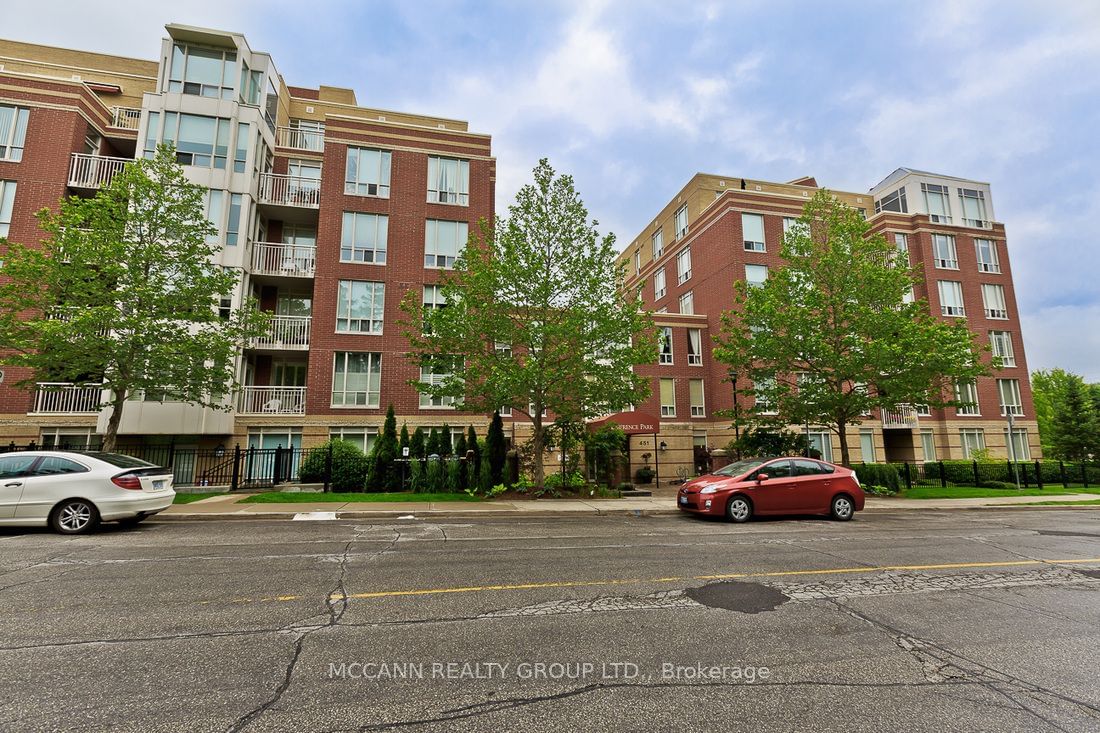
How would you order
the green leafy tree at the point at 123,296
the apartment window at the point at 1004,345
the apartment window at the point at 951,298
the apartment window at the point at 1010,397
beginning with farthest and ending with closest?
1. the apartment window at the point at 1004,345
2. the apartment window at the point at 951,298
3. the apartment window at the point at 1010,397
4. the green leafy tree at the point at 123,296

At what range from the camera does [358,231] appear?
24562 millimetres

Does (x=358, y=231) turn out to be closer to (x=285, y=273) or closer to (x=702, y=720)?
(x=285, y=273)

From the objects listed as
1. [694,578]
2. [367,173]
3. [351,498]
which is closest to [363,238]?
[367,173]

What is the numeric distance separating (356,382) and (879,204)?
3900 cm

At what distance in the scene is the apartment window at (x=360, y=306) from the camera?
2353 cm

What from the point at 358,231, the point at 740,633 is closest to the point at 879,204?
the point at 358,231

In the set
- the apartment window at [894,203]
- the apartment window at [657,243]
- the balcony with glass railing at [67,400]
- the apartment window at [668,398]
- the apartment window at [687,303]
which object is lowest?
the balcony with glass railing at [67,400]

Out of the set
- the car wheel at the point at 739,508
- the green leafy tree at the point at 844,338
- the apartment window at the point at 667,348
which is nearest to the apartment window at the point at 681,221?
the apartment window at the point at 667,348

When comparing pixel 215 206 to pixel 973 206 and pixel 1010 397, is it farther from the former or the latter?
pixel 1010 397

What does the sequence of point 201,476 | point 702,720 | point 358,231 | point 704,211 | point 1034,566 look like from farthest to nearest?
point 704,211
point 358,231
point 201,476
point 1034,566
point 702,720

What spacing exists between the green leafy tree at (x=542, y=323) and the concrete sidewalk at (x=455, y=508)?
9.71 feet

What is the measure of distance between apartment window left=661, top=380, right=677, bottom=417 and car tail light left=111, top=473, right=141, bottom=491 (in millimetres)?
25336

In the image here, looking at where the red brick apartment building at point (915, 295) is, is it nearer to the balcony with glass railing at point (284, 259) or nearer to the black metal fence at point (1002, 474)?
the black metal fence at point (1002, 474)

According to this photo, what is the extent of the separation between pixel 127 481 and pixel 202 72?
22.0 meters
